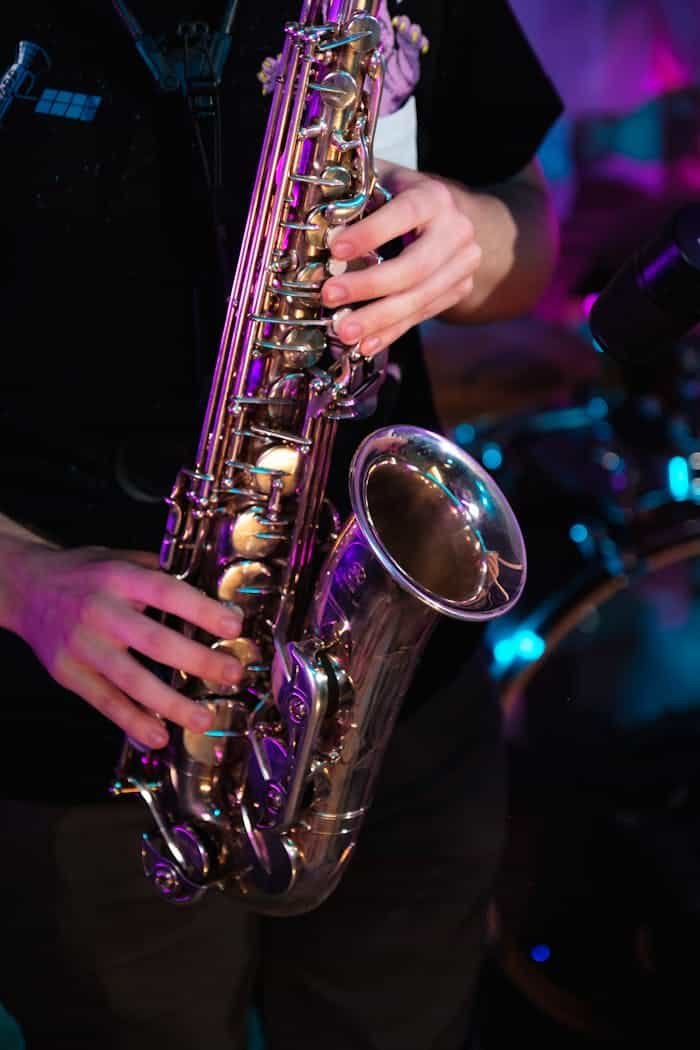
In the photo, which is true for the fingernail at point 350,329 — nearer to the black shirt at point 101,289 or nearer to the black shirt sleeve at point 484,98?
the black shirt at point 101,289

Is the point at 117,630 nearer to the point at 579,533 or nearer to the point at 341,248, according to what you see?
the point at 341,248

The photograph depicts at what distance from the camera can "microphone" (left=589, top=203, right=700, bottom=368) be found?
83 cm

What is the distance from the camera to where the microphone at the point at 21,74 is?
1.08 meters

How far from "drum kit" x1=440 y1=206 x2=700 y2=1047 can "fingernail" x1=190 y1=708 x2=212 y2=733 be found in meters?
1.41

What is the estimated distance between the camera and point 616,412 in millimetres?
Answer: 2734

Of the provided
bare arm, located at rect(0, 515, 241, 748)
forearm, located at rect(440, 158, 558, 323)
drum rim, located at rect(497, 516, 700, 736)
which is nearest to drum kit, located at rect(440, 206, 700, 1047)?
drum rim, located at rect(497, 516, 700, 736)

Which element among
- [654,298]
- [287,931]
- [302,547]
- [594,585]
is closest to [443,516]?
[302,547]

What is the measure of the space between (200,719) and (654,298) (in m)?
0.56

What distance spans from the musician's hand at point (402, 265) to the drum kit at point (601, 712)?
1253 mm

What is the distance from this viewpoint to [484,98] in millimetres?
1354

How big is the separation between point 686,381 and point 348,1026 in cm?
203

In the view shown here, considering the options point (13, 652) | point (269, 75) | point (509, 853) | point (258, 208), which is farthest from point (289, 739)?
point (509, 853)

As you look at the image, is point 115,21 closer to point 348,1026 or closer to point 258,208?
point 258,208

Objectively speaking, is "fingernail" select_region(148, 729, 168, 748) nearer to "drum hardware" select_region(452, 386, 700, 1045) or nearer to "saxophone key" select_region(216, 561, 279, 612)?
"saxophone key" select_region(216, 561, 279, 612)
